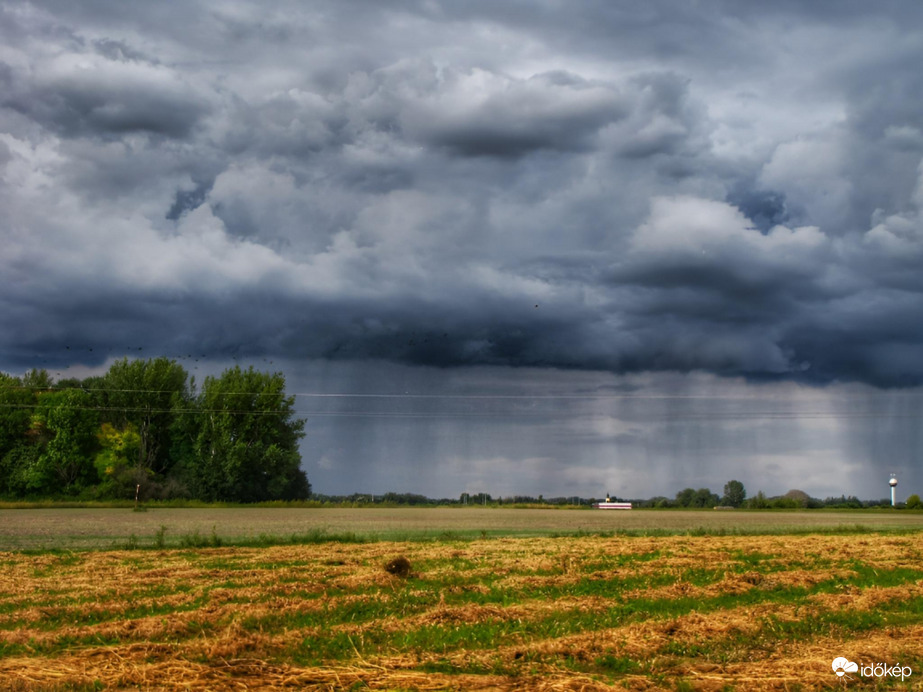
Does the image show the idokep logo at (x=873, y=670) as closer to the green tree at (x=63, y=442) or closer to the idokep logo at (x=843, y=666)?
the idokep logo at (x=843, y=666)

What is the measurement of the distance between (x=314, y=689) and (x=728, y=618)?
9.03m

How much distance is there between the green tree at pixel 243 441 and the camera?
109 metres

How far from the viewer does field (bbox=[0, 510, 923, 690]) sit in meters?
11.2

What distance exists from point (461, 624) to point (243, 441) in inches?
4058

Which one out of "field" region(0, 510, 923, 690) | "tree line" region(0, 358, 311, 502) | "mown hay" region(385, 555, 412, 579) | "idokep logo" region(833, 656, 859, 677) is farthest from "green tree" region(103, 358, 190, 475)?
"idokep logo" region(833, 656, 859, 677)

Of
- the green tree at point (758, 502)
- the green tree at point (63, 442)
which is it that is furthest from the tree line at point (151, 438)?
the green tree at point (758, 502)

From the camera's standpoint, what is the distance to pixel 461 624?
49.6 ft

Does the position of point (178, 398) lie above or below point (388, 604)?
above

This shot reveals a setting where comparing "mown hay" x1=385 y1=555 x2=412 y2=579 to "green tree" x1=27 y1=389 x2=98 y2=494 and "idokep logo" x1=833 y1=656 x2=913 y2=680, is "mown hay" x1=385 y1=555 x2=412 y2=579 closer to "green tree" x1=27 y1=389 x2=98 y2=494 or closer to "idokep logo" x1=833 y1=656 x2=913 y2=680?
"idokep logo" x1=833 y1=656 x2=913 y2=680

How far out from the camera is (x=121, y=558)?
Answer: 3114 cm

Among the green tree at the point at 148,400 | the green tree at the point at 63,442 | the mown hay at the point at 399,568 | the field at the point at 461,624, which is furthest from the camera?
the green tree at the point at 148,400

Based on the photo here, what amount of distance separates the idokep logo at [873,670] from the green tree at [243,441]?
10348 cm

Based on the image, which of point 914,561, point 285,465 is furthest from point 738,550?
point 285,465

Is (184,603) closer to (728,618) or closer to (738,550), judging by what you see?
(728,618)
